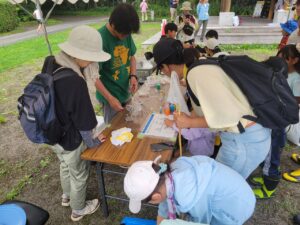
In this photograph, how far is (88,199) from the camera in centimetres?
259

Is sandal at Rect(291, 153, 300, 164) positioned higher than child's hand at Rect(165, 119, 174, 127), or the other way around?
child's hand at Rect(165, 119, 174, 127)

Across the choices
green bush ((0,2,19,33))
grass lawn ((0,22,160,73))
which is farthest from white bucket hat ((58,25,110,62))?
green bush ((0,2,19,33))

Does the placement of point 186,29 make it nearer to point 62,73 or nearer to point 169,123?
point 169,123

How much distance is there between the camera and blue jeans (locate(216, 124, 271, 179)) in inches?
64.2

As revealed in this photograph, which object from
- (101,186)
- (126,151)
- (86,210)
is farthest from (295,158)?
(86,210)

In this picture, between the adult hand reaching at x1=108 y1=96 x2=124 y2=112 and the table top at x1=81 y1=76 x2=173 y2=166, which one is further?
the adult hand reaching at x1=108 y1=96 x2=124 y2=112

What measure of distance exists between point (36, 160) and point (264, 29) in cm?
983

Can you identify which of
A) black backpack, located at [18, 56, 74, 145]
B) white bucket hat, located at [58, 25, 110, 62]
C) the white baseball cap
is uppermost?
white bucket hat, located at [58, 25, 110, 62]

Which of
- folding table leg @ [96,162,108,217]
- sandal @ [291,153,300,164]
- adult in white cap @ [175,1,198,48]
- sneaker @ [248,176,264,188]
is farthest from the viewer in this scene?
adult in white cap @ [175,1,198,48]

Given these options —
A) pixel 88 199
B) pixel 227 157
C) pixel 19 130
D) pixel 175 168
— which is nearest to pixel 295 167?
pixel 227 157

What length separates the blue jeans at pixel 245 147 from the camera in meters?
1.63

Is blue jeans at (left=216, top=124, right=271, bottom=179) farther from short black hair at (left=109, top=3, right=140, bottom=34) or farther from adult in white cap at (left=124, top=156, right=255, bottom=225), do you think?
short black hair at (left=109, top=3, right=140, bottom=34)

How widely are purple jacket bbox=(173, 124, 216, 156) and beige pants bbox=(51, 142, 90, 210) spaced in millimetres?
884

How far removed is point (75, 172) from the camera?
204 cm
